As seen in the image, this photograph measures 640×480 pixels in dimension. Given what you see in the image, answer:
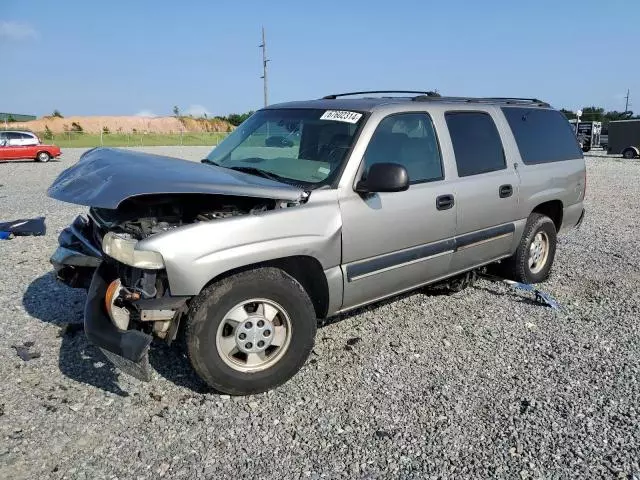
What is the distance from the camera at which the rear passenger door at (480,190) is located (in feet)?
14.6

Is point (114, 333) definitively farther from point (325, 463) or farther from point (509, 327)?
point (509, 327)

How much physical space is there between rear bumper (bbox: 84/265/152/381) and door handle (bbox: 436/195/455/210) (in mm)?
2410

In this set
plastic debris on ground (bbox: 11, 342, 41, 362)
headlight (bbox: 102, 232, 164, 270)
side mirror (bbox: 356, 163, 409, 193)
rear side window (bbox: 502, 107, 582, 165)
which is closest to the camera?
headlight (bbox: 102, 232, 164, 270)

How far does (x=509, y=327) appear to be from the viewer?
4.54 meters

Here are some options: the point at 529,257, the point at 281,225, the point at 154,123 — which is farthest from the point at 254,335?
the point at 154,123

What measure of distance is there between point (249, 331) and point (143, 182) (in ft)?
3.61

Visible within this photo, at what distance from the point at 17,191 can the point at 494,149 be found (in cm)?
1309

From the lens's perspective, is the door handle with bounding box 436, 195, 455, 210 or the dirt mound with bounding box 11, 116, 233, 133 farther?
the dirt mound with bounding box 11, 116, 233, 133

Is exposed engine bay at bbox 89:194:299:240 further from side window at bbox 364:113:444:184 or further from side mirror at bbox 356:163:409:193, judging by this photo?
side window at bbox 364:113:444:184

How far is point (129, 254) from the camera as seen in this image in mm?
2988

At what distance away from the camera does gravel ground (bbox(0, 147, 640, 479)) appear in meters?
2.74

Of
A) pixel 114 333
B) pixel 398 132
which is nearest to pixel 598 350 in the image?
pixel 398 132

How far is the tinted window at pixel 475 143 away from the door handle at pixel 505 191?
181 mm

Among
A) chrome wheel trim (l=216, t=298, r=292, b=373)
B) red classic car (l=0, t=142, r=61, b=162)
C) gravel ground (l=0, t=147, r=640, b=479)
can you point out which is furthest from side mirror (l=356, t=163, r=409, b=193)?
red classic car (l=0, t=142, r=61, b=162)
